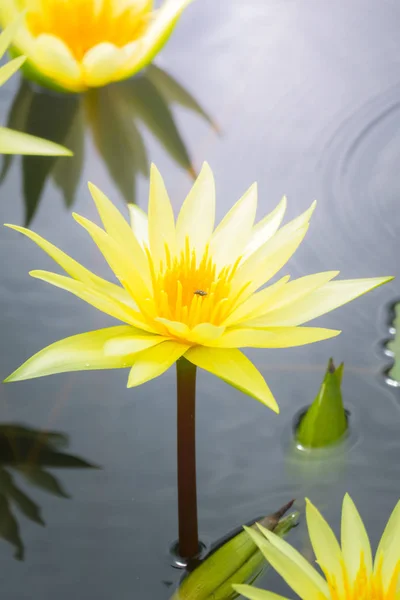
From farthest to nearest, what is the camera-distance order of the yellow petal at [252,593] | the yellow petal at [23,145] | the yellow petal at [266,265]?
the yellow petal at [23,145], the yellow petal at [266,265], the yellow petal at [252,593]

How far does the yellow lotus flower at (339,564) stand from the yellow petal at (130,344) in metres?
0.15

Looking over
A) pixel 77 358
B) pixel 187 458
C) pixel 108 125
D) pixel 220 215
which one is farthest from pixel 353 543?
pixel 108 125

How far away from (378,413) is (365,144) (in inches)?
18.0

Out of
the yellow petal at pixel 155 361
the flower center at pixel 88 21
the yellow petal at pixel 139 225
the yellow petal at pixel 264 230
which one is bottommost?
the yellow petal at pixel 155 361

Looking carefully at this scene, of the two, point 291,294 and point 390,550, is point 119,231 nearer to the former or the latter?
point 291,294

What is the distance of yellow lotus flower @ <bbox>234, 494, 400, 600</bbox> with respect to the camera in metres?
0.54

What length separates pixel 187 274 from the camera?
0.64 m

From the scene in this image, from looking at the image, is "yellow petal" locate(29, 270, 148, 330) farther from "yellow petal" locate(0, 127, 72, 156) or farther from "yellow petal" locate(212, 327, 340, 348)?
"yellow petal" locate(0, 127, 72, 156)

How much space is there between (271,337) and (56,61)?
63 centimetres

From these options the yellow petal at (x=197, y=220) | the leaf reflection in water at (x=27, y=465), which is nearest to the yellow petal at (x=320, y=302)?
the yellow petal at (x=197, y=220)

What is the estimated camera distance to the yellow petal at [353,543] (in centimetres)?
56

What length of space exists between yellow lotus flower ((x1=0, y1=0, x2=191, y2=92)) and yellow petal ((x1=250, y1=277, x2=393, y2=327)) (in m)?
0.56

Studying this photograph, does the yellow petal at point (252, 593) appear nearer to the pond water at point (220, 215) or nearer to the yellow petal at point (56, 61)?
the pond water at point (220, 215)

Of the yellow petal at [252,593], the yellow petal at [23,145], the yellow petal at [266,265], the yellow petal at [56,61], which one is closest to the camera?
the yellow petal at [252,593]
